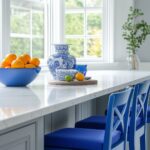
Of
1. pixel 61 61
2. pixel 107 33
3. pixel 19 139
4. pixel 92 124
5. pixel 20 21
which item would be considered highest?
pixel 20 21

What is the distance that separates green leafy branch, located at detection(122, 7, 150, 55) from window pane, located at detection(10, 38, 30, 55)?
4.23 feet

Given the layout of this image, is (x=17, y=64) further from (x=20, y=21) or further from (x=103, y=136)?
(x=20, y=21)

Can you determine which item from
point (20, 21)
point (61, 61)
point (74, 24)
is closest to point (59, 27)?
point (74, 24)

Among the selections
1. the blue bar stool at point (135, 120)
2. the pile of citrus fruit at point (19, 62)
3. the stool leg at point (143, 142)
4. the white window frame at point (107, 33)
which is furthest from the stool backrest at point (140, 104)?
the white window frame at point (107, 33)

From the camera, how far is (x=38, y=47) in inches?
193

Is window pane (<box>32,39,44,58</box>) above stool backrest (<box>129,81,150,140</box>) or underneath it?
above

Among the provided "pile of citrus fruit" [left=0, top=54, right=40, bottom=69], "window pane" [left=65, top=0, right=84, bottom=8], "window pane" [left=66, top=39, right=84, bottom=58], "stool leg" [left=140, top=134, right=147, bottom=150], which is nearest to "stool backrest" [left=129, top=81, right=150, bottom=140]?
"stool leg" [left=140, top=134, right=147, bottom=150]

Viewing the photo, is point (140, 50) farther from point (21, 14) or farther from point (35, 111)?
point (35, 111)

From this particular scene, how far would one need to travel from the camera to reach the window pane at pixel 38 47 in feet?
15.7

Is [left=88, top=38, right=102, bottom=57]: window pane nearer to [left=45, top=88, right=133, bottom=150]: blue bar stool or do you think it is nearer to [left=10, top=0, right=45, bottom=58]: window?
[left=10, top=0, right=45, bottom=58]: window

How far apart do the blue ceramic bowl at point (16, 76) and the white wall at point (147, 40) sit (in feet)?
10.1

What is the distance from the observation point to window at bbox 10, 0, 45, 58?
4.25 meters

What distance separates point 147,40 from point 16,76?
323 centimetres

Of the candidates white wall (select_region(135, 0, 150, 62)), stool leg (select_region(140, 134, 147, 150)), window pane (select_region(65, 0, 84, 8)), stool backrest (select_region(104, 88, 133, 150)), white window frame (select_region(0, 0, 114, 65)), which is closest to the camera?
stool backrest (select_region(104, 88, 133, 150))
